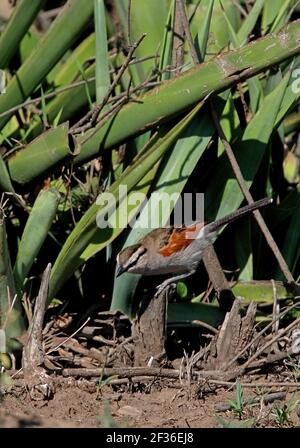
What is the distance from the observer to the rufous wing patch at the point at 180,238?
5.90 metres

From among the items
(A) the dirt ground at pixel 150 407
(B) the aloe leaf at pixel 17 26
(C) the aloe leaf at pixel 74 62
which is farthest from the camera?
(C) the aloe leaf at pixel 74 62

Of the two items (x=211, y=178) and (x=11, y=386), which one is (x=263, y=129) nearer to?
(x=211, y=178)

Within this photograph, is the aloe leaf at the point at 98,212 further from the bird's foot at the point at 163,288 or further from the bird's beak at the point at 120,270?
the bird's foot at the point at 163,288

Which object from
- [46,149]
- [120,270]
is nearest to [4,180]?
[46,149]

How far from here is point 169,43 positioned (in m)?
6.01

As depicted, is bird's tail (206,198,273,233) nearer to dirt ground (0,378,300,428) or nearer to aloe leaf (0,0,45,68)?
dirt ground (0,378,300,428)

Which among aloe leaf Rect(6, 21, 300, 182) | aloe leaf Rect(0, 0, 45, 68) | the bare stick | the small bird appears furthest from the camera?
aloe leaf Rect(0, 0, 45, 68)

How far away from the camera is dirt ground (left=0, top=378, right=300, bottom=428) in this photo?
5125 millimetres

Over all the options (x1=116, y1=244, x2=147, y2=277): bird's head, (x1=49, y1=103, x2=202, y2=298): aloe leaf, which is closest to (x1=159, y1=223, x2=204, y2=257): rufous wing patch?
(x1=116, y1=244, x2=147, y2=277): bird's head

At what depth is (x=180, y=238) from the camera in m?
5.93

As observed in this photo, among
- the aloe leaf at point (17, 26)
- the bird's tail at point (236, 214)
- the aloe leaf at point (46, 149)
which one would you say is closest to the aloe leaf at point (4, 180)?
the aloe leaf at point (46, 149)

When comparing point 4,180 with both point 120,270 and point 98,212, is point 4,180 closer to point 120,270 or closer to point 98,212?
point 98,212

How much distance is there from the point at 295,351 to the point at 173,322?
0.70 m

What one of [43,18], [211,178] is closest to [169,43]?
[211,178]
